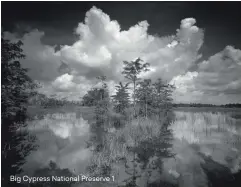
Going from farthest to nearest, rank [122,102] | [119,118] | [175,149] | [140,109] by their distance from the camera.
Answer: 1. [122,102]
2. [140,109]
3. [119,118]
4. [175,149]

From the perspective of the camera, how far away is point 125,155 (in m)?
9.64

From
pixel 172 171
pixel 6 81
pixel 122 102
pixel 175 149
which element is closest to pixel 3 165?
pixel 6 81

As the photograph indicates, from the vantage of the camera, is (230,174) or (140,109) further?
(140,109)

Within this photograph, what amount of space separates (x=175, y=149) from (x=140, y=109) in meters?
20.5

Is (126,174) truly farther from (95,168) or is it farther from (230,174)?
(230,174)

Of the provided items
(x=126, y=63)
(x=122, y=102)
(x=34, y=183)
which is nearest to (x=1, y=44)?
(x=34, y=183)

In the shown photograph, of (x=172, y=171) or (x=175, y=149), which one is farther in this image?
(x=175, y=149)

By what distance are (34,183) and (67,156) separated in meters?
3.82

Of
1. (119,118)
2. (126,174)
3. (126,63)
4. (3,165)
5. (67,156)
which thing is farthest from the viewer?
(119,118)

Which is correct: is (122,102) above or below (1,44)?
below

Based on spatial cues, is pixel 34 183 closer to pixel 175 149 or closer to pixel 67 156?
pixel 67 156

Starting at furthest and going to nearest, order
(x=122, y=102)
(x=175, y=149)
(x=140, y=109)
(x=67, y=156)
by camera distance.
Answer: (x=122, y=102) < (x=140, y=109) < (x=175, y=149) < (x=67, y=156)

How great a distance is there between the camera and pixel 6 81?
22.6ft

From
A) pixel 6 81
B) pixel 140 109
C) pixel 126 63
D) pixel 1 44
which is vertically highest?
pixel 126 63
